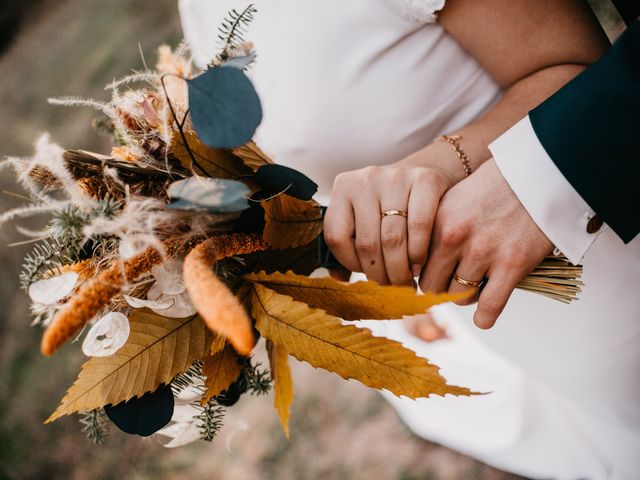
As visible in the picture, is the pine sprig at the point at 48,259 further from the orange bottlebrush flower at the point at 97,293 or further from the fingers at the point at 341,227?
the fingers at the point at 341,227

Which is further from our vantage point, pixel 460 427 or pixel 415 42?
pixel 460 427

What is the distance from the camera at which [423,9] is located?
789 millimetres

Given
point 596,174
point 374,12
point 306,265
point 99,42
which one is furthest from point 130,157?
point 99,42

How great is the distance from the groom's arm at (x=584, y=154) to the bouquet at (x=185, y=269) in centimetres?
9

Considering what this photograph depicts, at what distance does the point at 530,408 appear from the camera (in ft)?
5.15

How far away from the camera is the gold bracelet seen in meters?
0.83

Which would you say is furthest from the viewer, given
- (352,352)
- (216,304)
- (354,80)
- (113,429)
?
(113,429)

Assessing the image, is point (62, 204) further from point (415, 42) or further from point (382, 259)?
point (415, 42)

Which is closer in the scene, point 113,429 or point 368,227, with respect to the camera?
point 368,227

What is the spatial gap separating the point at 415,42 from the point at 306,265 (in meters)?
0.44

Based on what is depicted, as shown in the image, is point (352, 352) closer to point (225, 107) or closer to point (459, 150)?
point (225, 107)

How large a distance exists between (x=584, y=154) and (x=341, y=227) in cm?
34

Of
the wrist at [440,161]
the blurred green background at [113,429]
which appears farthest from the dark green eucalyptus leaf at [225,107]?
the blurred green background at [113,429]

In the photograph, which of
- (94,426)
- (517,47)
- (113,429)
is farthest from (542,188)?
(113,429)
